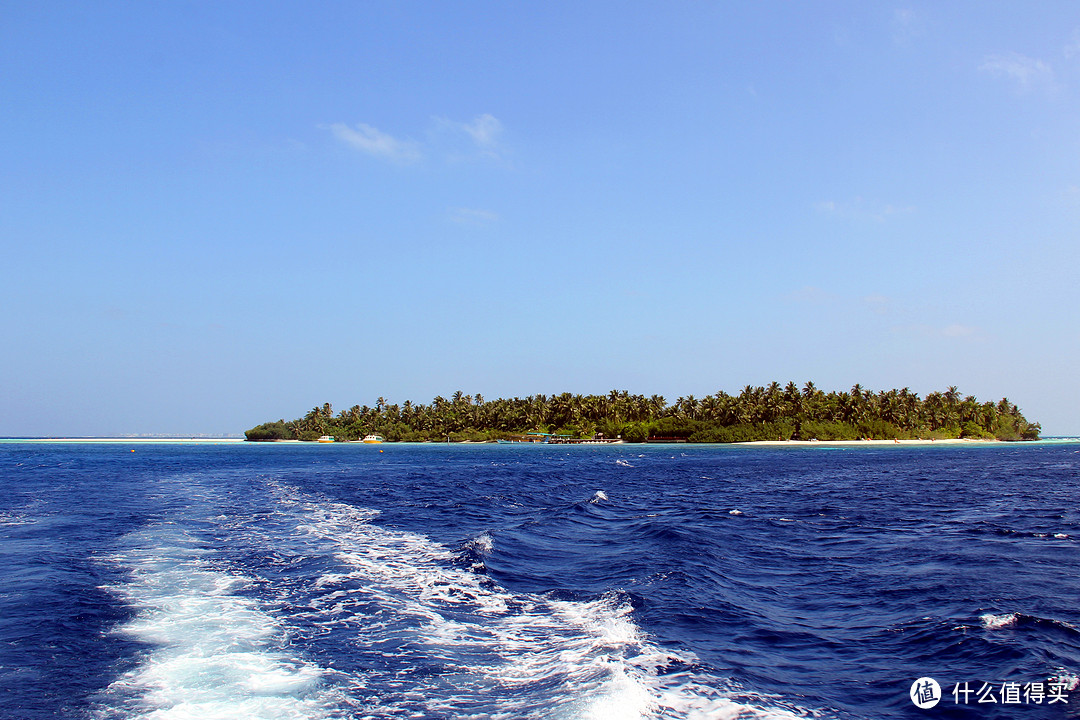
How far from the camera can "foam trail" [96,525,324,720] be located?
31.2 feet

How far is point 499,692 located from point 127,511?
31572 millimetres

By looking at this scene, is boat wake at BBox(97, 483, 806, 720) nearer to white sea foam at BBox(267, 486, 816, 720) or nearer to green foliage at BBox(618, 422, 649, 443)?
white sea foam at BBox(267, 486, 816, 720)

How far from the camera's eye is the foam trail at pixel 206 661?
952 cm

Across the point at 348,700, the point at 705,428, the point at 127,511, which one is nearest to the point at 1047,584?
the point at 348,700

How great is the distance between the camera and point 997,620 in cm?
1327

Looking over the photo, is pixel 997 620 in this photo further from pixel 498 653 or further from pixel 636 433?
pixel 636 433

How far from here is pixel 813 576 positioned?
18453 millimetres

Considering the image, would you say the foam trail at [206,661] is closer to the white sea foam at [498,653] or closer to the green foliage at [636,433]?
the white sea foam at [498,653]

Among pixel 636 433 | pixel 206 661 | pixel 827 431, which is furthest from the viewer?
pixel 636 433

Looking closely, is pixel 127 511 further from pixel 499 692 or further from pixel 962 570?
pixel 962 570

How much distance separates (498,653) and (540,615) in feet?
8.64

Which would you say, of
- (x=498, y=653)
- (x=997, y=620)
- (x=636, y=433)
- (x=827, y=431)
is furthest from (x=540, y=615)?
(x=636, y=433)

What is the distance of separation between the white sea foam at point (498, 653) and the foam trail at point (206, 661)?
1.29 m

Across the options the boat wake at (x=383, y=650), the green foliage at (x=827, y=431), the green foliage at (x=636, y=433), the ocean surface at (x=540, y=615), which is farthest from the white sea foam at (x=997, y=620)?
the green foliage at (x=636, y=433)
